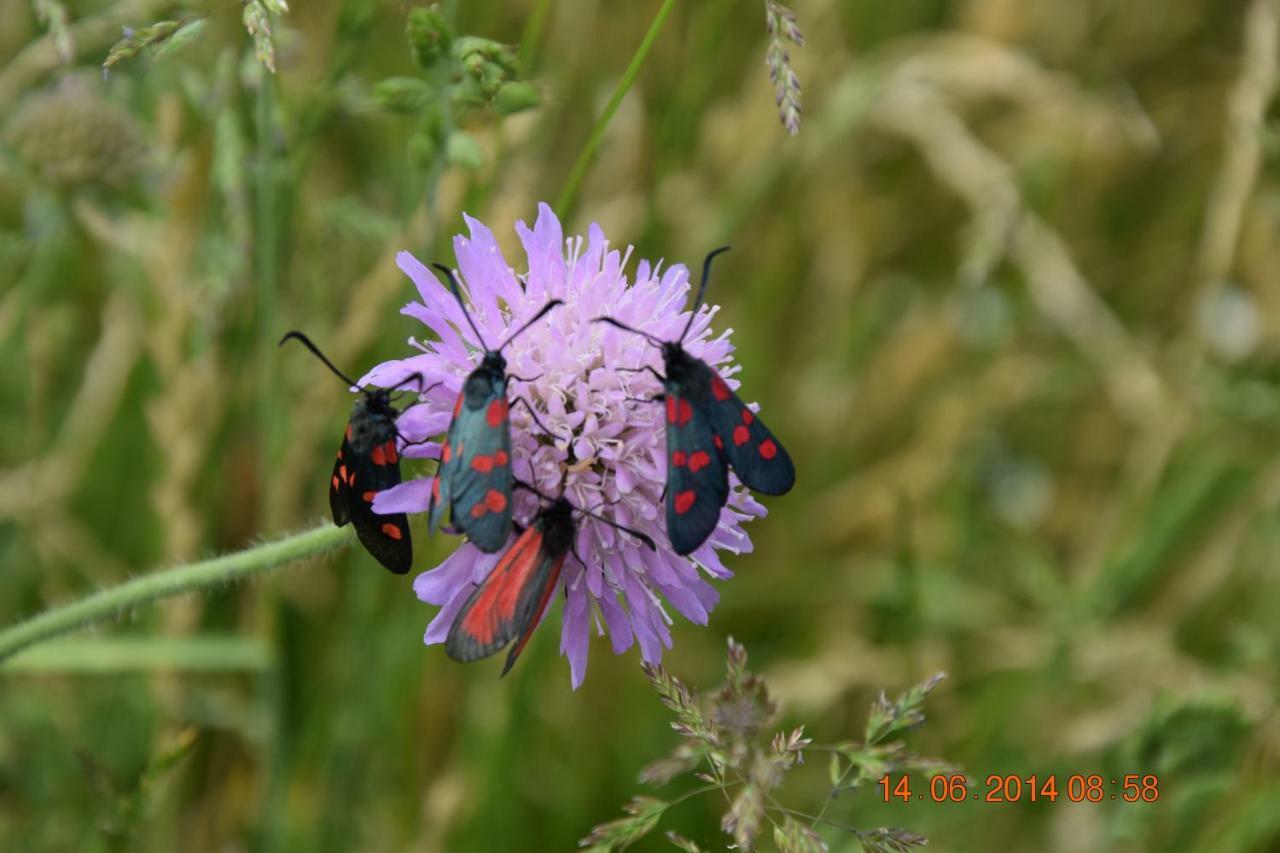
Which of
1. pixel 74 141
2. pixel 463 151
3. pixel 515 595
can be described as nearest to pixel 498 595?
pixel 515 595

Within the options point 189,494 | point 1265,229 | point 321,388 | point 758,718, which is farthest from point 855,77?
point 758,718

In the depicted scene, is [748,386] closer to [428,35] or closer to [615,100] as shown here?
[615,100]

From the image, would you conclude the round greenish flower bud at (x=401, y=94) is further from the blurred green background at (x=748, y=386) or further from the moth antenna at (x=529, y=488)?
the moth antenna at (x=529, y=488)

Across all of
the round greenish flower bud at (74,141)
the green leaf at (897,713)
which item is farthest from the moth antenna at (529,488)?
the round greenish flower bud at (74,141)

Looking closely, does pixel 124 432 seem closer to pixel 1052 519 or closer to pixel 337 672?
pixel 337 672

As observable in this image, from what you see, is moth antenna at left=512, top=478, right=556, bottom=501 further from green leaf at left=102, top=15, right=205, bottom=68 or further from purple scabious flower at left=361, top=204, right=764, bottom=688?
green leaf at left=102, top=15, right=205, bottom=68
